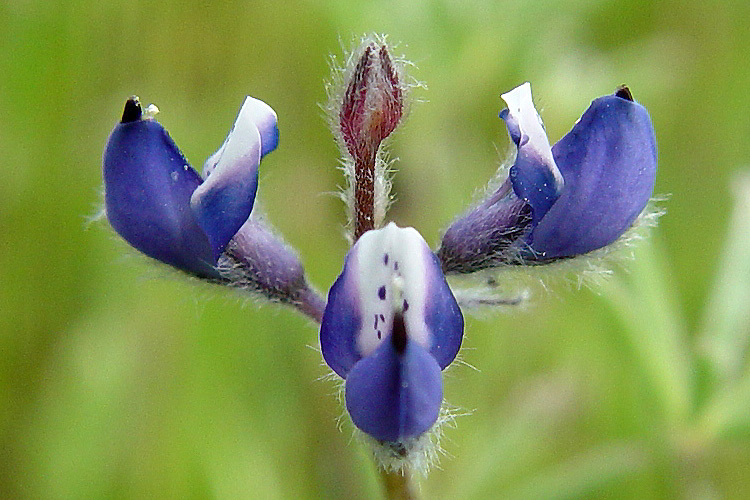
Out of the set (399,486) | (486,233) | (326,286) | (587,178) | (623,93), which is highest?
(623,93)

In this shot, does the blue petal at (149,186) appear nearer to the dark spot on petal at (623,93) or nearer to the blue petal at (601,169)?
the blue petal at (601,169)

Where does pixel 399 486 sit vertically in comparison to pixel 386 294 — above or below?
below

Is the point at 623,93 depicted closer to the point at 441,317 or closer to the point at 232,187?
the point at 441,317

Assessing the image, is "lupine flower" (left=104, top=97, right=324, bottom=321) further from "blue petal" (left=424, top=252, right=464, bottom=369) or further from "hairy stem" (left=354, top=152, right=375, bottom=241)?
"blue petal" (left=424, top=252, right=464, bottom=369)

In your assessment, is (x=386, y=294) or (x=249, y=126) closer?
(x=386, y=294)

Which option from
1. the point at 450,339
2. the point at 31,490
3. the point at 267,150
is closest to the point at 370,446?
the point at 450,339

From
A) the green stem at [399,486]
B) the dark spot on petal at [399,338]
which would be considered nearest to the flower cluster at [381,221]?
the dark spot on petal at [399,338]

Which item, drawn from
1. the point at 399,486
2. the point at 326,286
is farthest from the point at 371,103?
the point at 326,286
